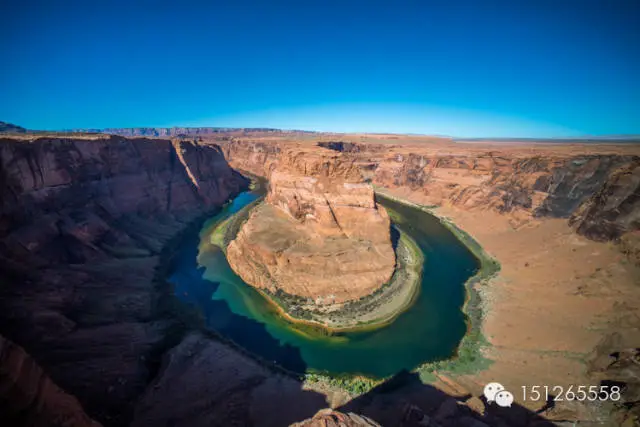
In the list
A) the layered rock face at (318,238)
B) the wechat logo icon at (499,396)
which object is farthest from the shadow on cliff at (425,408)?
the layered rock face at (318,238)

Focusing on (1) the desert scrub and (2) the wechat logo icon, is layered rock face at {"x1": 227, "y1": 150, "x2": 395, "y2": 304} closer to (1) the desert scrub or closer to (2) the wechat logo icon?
(1) the desert scrub

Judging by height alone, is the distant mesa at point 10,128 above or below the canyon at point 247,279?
above

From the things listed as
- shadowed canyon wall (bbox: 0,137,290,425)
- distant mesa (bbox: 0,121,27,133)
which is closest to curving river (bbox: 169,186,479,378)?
shadowed canyon wall (bbox: 0,137,290,425)

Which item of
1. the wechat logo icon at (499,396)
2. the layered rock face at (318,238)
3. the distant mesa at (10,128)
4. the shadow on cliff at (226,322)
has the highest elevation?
the distant mesa at (10,128)

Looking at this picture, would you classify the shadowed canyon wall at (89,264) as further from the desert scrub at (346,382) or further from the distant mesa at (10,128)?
the distant mesa at (10,128)

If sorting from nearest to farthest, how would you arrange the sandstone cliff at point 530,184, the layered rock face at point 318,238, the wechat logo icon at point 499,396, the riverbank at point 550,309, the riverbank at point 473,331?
1. the wechat logo icon at point 499,396
2. the riverbank at point 550,309
3. the riverbank at point 473,331
4. the layered rock face at point 318,238
5. the sandstone cliff at point 530,184

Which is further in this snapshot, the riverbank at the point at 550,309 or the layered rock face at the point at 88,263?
the riverbank at the point at 550,309
